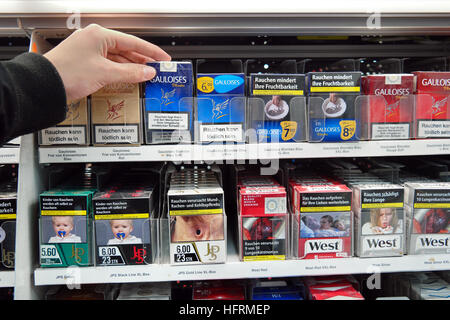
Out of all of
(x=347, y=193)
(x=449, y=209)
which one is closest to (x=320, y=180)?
(x=347, y=193)

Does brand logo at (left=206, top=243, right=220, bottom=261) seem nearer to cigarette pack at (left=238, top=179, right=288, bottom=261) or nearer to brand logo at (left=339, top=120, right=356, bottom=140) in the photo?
cigarette pack at (left=238, top=179, right=288, bottom=261)

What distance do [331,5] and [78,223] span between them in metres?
1.17

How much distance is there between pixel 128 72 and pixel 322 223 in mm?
864

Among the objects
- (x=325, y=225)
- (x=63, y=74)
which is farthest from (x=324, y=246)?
(x=63, y=74)

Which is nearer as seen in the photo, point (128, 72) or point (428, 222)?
point (128, 72)

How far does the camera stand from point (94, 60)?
1.01 metres

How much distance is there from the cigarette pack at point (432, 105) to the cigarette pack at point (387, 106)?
0.03 metres

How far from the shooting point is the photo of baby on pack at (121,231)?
3.79 feet

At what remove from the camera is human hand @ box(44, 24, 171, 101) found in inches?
37.4

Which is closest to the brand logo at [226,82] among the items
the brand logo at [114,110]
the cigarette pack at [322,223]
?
the brand logo at [114,110]

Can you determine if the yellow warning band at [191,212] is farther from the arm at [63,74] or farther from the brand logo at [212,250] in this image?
the arm at [63,74]

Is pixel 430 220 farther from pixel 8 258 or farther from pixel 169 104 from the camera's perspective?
pixel 8 258

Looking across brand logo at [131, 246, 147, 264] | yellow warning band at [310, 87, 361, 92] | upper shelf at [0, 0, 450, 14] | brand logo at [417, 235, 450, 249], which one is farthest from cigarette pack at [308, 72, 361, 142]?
brand logo at [131, 246, 147, 264]

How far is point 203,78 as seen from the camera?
3.78ft
